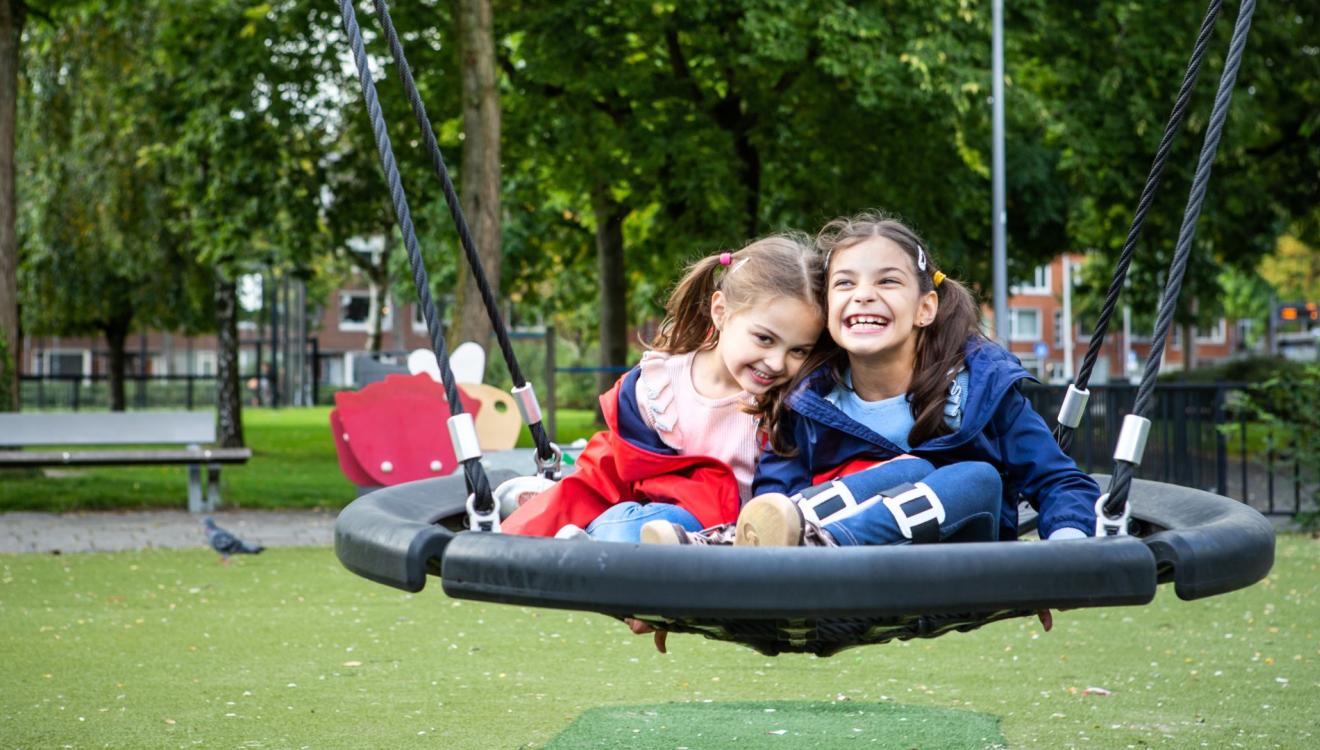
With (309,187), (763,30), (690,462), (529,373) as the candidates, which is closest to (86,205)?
(309,187)

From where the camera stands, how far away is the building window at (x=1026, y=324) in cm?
6405

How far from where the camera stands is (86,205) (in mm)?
18391

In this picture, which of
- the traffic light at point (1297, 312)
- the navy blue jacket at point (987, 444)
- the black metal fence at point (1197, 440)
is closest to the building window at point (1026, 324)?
the traffic light at point (1297, 312)

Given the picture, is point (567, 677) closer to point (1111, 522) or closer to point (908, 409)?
point (908, 409)

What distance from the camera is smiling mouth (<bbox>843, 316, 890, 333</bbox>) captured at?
8.73 feet

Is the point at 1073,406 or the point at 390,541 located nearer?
the point at 390,541

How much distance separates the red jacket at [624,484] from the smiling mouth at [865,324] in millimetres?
464

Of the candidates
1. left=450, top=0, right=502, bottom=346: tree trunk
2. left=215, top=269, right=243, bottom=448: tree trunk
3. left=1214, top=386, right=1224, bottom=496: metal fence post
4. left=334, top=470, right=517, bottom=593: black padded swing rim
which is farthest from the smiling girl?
left=215, top=269, right=243, bottom=448: tree trunk

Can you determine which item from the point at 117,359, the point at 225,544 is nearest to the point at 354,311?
the point at 117,359

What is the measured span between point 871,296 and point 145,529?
9.40 metres

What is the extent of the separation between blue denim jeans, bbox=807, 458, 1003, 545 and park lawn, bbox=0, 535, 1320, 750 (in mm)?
1916

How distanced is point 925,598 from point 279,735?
300 centimetres

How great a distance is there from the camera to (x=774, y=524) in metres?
2.33

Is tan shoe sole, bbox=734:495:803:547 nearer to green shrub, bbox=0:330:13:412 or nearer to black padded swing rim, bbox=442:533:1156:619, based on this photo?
black padded swing rim, bbox=442:533:1156:619
